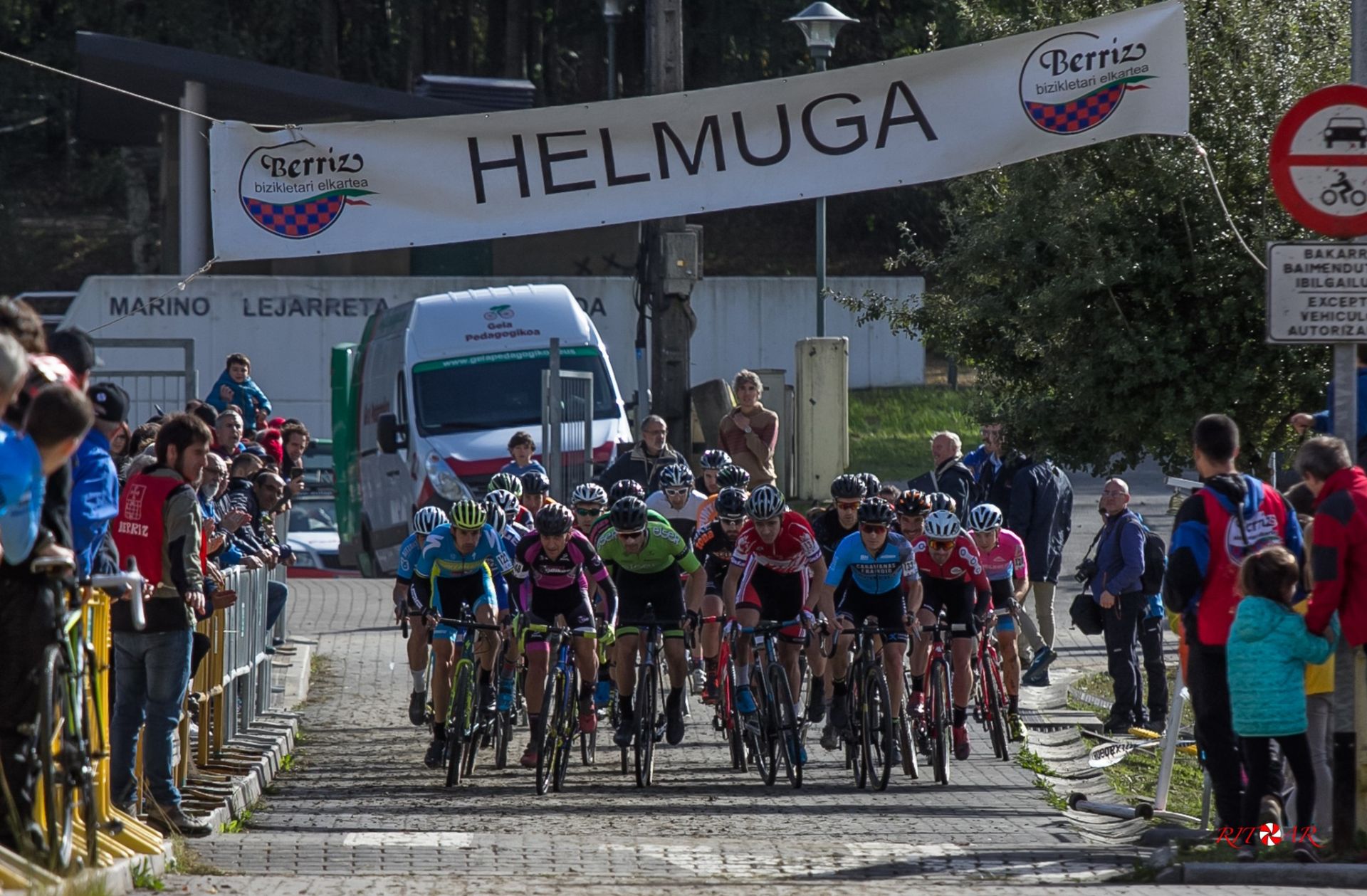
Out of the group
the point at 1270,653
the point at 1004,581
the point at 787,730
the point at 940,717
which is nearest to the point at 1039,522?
the point at 1004,581

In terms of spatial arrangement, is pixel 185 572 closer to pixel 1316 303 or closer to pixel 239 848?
pixel 239 848

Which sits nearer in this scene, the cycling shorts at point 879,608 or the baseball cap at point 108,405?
the baseball cap at point 108,405

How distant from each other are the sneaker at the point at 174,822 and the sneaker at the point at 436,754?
3270 mm

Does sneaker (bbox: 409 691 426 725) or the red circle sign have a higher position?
the red circle sign

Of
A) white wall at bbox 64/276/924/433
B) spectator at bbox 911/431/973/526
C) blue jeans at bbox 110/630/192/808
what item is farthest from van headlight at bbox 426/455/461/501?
blue jeans at bbox 110/630/192/808

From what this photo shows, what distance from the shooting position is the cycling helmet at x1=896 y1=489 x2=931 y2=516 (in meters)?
12.8

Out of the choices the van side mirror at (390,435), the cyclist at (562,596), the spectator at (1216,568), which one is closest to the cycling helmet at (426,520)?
the cyclist at (562,596)

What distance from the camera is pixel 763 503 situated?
12.3 m

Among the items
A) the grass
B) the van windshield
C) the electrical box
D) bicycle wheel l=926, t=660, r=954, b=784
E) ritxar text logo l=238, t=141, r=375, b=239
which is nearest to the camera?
ritxar text logo l=238, t=141, r=375, b=239

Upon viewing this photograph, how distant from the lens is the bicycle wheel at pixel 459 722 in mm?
11750

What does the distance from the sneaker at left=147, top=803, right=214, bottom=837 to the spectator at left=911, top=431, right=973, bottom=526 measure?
8.25m

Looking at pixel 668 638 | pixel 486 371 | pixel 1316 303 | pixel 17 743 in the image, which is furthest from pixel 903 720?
pixel 486 371

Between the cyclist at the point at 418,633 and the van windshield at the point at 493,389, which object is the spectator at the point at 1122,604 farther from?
the van windshield at the point at 493,389

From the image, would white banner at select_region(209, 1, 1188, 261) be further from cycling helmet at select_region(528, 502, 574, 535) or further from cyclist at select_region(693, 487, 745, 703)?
cyclist at select_region(693, 487, 745, 703)
